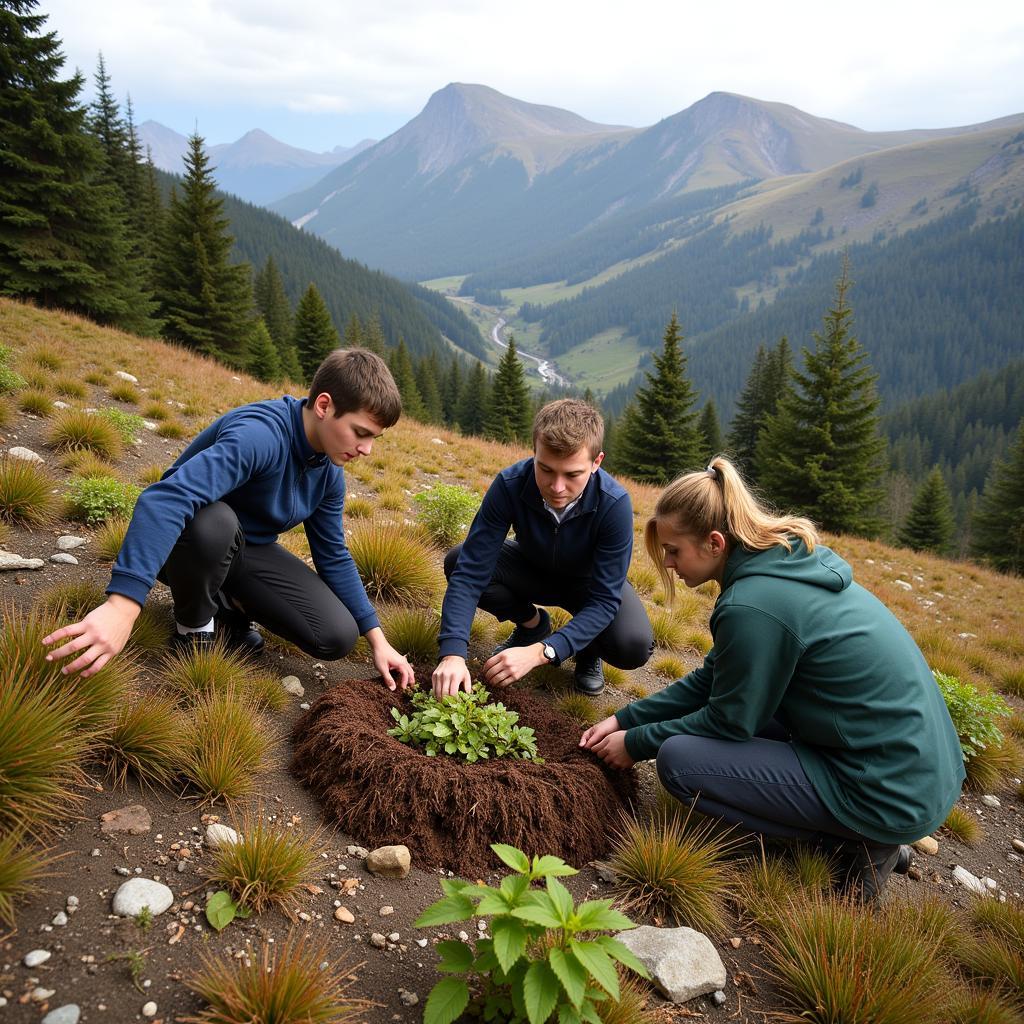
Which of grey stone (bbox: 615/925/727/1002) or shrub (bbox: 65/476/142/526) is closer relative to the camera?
grey stone (bbox: 615/925/727/1002)

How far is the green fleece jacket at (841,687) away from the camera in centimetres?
278

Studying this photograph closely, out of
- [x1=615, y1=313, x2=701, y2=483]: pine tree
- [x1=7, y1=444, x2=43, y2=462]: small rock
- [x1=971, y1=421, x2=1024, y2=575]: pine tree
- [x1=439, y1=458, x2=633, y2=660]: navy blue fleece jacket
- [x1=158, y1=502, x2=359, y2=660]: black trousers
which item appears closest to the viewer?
[x1=158, y1=502, x2=359, y2=660]: black trousers

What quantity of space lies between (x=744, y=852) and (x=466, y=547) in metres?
2.41

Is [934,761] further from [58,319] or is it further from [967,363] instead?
[967,363]

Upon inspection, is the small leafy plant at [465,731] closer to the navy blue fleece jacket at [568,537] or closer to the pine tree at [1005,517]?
the navy blue fleece jacket at [568,537]

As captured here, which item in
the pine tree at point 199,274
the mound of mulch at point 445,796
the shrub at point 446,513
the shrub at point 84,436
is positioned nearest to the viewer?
the mound of mulch at point 445,796

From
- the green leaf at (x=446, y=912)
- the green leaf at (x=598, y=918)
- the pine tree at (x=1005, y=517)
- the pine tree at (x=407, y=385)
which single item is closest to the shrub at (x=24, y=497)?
the green leaf at (x=446, y=912)

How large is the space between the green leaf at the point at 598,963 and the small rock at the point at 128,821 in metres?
1.80

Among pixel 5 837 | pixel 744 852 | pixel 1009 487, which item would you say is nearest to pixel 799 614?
pixel 744 852

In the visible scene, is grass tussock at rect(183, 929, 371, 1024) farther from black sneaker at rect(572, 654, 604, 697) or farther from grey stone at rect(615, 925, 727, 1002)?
black sneaker at rect(572, 654, 604, 697)

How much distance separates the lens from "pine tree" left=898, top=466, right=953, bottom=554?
35.8m

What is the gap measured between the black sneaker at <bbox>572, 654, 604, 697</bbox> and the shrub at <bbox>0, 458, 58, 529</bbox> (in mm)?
4474

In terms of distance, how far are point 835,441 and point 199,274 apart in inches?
1187

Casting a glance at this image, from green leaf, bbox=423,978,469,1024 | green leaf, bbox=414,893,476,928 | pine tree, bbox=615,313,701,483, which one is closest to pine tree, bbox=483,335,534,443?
pine tree, bbox=615,313,701,483
